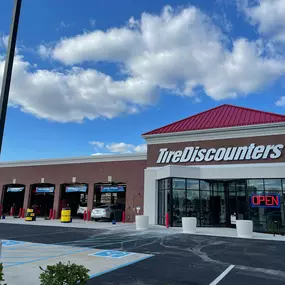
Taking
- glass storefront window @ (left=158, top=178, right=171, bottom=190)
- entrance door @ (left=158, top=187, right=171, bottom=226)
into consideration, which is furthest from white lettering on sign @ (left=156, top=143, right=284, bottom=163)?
entrance door @ (left=158, top=187, right=171, bottom=226)

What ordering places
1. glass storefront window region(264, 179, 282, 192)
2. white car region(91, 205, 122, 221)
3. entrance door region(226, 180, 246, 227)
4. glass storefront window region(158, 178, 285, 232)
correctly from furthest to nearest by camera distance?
A: white car region(91, 205, 122, 221) → entrance door region(226, 180, 246, 227) → glass storefront window region(158, 178, 285, 232) → glass storefront window region(264, 179, 282, 192)

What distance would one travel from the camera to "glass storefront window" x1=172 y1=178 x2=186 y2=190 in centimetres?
2156

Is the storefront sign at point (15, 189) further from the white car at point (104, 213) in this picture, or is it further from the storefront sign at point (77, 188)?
the white car at point (104, 213)

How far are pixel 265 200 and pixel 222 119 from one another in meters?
7.36

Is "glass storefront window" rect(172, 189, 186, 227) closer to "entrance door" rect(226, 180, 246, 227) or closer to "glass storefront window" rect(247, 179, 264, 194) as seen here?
"entrance door" rect(226, 180, 246, 227)

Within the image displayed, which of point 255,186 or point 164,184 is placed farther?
point 164,184

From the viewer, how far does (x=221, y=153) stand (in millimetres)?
22156

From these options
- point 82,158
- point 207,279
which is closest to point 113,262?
point 207,279

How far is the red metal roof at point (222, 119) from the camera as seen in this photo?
861 inches

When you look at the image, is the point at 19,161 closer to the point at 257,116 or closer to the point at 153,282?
the point at 257,116

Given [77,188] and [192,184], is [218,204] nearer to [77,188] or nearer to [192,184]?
[192,184]

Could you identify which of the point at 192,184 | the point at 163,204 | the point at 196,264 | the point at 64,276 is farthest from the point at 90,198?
the point at 64,276

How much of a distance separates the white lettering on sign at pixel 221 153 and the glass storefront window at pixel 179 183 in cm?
213

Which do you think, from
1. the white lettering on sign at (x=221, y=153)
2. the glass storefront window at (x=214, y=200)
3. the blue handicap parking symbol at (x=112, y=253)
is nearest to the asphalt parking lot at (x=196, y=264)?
the blue handicap parking symbol at (x=112, y=253)
